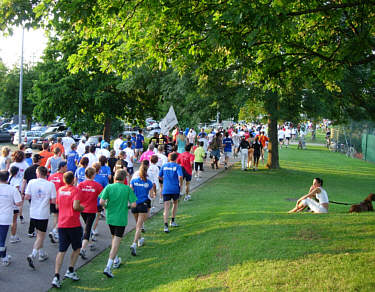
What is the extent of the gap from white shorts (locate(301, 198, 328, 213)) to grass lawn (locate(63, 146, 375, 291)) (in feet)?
2.39

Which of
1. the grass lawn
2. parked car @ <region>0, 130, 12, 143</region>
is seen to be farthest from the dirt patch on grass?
parked car @ <region>0, 130, 12, 143</region>

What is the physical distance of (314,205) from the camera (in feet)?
34.3

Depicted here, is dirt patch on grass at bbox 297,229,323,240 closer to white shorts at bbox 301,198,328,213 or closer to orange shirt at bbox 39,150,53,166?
white shorts at bbox 301,198,328,213

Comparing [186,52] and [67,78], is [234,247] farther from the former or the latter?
[67,78]

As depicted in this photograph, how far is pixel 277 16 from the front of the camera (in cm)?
705

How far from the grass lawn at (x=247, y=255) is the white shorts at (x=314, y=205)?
728 millimetres

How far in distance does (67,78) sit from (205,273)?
849 inches

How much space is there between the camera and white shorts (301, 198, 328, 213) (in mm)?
10320

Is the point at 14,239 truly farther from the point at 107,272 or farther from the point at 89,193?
the point at 107,272

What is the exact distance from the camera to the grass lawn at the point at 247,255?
6051 millimetres

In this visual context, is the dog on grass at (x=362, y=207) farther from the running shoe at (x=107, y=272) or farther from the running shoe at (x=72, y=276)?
the running shoe at (x=72, y=276)

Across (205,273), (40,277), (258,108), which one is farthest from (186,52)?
(258,108)

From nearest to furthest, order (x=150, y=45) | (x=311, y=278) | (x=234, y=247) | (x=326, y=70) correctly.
Result: (x=311, y=278) < (x=234, y=247) < (x=150, y=45) < (x=326, y=70)

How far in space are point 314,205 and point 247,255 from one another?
13.4ft
